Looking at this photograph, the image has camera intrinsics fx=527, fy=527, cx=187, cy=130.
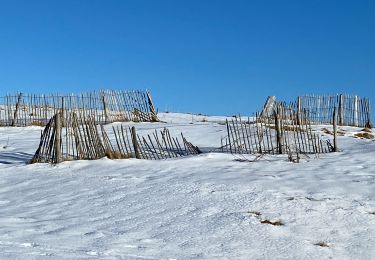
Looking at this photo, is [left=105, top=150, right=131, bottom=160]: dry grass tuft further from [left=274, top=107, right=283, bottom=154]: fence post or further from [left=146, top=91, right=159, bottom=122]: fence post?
[left=146, top=91, right=159, bottom=122]: fence post

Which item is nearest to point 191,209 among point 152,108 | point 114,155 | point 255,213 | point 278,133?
point 255,213

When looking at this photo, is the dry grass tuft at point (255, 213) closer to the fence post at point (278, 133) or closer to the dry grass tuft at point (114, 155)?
the dry grass tuft at point (114, 155)

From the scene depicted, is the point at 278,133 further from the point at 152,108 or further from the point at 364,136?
the point at 152,108

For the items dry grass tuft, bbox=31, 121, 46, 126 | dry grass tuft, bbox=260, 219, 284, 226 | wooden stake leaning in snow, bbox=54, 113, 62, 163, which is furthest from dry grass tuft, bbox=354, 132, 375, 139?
dry grass tuft, bbox=31, 121, 46, 126

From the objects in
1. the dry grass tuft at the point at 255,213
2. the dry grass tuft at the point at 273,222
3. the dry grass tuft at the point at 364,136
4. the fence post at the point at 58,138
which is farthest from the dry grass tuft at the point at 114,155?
the dry grass tuft at the point at 364,136

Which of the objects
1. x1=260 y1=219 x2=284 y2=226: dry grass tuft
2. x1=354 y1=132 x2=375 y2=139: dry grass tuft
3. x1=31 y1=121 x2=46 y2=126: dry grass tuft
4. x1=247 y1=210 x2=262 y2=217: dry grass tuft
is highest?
x1=31 y1=121 x2=46 y2=126: dry grass tuft

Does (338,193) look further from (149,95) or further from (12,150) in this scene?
(149,95)

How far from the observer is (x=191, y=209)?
6.25m

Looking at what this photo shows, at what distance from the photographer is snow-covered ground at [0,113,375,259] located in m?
4.89

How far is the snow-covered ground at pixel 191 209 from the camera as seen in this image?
16.1ft

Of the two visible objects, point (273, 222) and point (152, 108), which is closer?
point (273, 222)

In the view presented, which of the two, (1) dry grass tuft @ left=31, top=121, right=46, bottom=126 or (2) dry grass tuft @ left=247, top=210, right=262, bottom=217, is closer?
(2) dry grass tuft @ left=247, top=210, right=262, bottom=217

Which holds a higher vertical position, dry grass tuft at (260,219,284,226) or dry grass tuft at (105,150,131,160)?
dry grass tuft at (105,150,131,160)

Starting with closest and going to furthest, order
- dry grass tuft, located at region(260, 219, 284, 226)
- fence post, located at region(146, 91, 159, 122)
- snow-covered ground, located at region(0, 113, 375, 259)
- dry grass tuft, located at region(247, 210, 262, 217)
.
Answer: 1. snow-covered ground, located at region(0, 113, 375, 259)
2. dry grass tuft, located at region(260, 219, 284, 226)
3. dry grass tuft, located at region(247, 210, 262, 217)
4. fence post, located at region(146, 91, 159, 122)
